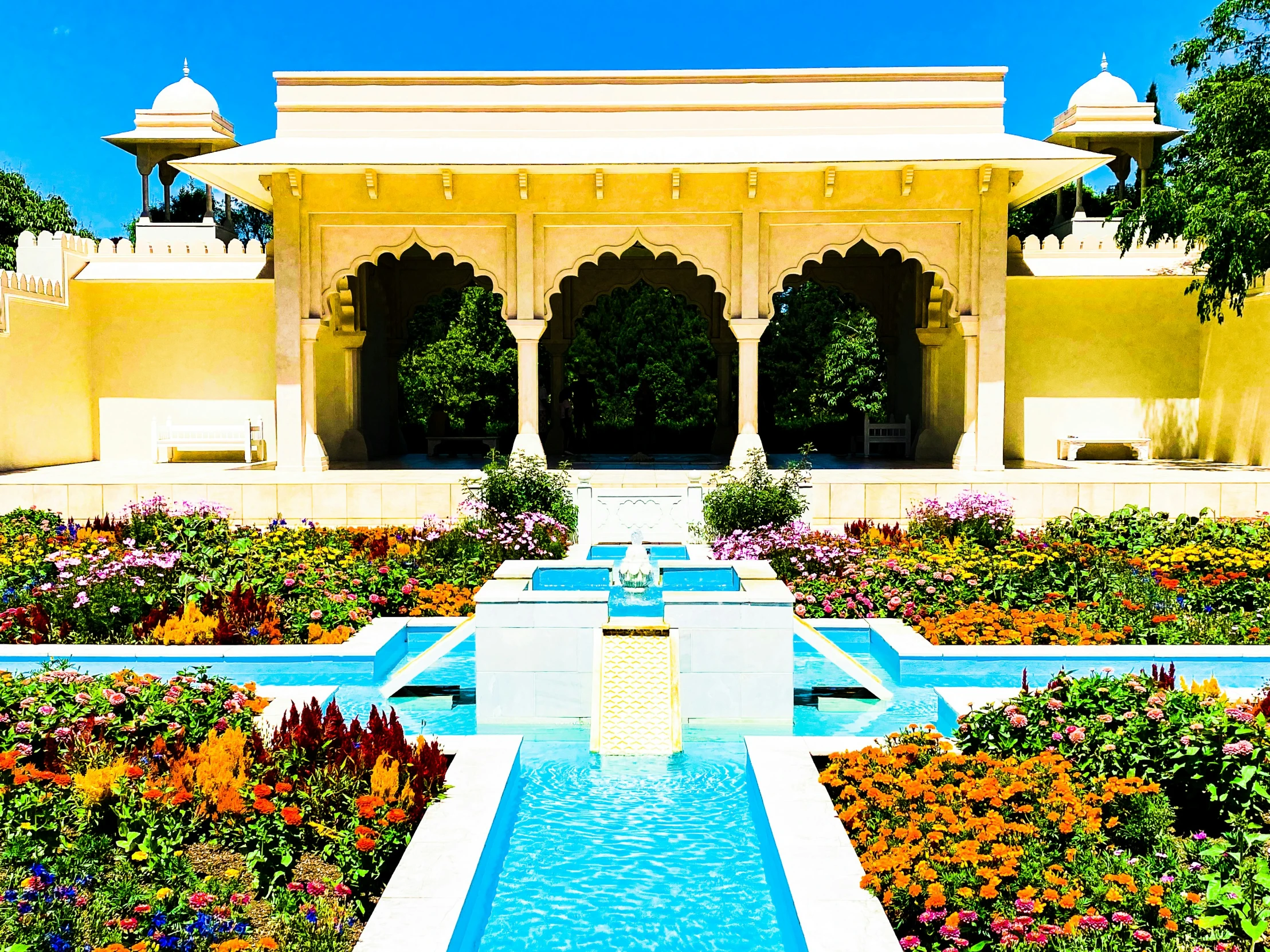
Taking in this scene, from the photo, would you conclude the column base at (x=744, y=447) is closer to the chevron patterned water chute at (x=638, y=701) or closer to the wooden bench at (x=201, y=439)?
the wooden bench at (x=201, y=439)

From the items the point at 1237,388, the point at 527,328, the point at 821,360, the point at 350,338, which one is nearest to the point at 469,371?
the point at 350,338

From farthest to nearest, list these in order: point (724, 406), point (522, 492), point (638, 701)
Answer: point (724, 406) → point (522, 492) → point (638, 701)

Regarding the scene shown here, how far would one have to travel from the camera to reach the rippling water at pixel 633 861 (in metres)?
3.70

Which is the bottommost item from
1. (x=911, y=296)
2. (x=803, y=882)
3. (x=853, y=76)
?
(x=803, y=882)

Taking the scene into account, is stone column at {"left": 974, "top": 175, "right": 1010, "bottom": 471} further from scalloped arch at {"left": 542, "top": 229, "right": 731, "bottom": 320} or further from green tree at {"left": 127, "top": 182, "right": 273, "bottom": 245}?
green tree at {"left": 127, "top": 182, "right": 273, "bottom": 245}

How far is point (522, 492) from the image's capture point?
11.3 m

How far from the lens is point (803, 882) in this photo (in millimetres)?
3584

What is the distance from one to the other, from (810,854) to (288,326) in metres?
11.8

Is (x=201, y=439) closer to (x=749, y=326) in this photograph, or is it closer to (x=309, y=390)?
(x=309, y=390)

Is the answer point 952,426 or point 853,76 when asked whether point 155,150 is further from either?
point 952,426

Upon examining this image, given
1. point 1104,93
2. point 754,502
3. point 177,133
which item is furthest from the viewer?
point 1104,93

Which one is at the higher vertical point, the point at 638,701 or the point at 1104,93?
the point at 1104,93

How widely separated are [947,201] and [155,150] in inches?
493

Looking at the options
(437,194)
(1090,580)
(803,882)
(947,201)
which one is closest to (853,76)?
(947,201)
